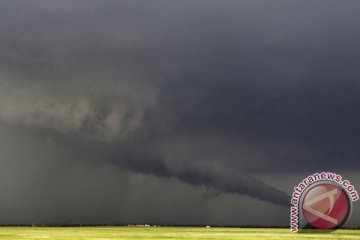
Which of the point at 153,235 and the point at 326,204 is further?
the point at 153,235

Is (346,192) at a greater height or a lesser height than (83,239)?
greater

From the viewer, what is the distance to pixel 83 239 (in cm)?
7606

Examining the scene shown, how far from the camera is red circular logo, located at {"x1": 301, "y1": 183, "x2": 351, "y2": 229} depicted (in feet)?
186

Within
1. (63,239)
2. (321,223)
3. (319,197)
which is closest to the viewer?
(319,197)

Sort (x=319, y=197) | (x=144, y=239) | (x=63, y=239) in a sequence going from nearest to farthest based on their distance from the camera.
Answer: (x=319, y=197) < (x=63, y=239) < (x=144, y=239)

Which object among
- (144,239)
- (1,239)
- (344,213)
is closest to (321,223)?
(344,213)

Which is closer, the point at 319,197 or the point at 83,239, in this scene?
the point at 319,197

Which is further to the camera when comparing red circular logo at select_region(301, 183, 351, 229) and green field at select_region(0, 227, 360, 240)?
green field at select_region(0, 227, 360, 240)

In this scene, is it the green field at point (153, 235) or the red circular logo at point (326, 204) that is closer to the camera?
the red circular logo at point (326, 204)

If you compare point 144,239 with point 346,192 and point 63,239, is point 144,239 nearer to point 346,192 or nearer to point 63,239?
point 63,239

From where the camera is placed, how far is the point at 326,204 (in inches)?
2226

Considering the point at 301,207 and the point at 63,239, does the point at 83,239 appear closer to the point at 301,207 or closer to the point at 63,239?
the point at 63,239

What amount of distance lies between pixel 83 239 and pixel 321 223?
3614 centimetres

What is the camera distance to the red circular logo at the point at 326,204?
56.8 m
